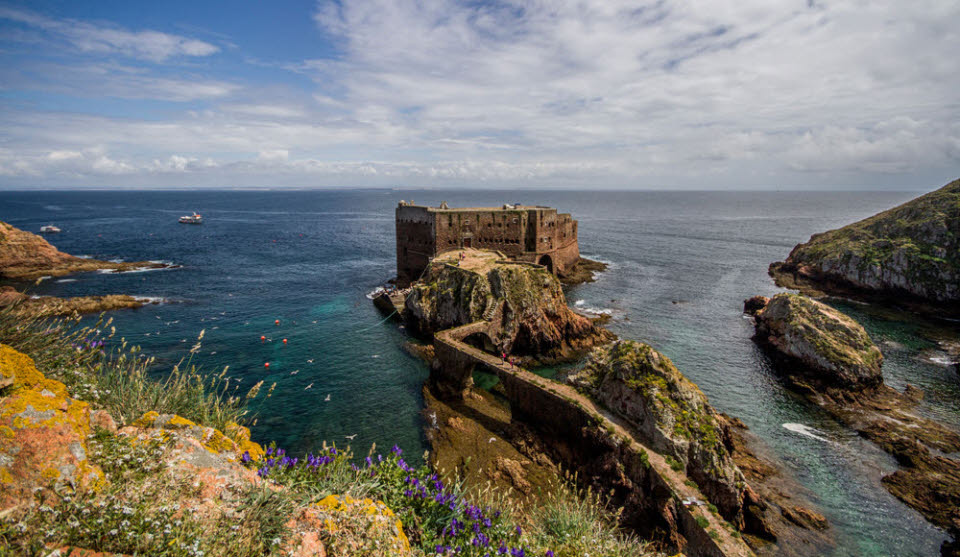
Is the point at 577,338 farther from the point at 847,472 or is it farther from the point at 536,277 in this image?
the point at 847,472

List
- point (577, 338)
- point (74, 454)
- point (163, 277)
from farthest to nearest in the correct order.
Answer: point (163, 277) → point (577, 338) → point (74, 454)

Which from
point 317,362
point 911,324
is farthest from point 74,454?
point 911,324

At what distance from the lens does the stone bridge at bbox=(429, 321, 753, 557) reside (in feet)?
52.3

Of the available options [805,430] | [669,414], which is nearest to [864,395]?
[805,430]

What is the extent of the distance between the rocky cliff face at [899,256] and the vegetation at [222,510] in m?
64.3

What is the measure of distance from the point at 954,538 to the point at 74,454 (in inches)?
1243

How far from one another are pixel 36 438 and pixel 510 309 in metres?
33.2

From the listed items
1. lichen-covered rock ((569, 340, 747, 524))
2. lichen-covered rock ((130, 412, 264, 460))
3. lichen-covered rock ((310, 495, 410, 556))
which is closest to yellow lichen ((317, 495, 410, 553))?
lichen-covered rock ((310, 495, 410, 556))

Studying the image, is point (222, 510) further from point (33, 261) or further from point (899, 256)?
point (33, 261)

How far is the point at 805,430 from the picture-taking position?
1094 inches

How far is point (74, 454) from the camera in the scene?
5.38 metres

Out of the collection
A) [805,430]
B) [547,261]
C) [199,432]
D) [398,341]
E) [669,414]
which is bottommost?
[805,430]

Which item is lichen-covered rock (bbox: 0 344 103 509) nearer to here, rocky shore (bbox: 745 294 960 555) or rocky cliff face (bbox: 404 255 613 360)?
rocky shore (bbox: 745 294 960 555)

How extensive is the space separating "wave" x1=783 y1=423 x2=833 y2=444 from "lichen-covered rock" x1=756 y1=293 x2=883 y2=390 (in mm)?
6658
